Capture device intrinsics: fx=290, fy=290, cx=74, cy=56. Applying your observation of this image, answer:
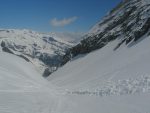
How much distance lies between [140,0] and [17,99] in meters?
88.3

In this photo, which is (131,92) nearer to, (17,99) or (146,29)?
(17,99)

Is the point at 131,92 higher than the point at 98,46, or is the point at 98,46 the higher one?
the point at 98,46

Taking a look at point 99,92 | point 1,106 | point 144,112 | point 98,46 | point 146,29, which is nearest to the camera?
point 1,106

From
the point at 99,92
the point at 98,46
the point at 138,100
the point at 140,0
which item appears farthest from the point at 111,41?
the point at 138,100

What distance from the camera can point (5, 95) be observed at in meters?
15.5

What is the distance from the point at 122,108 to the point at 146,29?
146 feet

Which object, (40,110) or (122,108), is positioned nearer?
(40,110)

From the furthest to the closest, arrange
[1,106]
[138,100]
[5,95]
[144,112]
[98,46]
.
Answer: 1. [98,46]
2. [138,100]
3. [5,95]
4. [144,112]
5. [1,106]

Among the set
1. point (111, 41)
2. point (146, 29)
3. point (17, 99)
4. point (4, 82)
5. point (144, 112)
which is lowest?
point (144, 112)

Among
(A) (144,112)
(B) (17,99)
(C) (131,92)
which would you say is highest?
(B) (17,99)

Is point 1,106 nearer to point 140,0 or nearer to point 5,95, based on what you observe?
point 5,95

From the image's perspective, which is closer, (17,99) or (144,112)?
(144,112)

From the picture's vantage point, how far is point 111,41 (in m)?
82.0

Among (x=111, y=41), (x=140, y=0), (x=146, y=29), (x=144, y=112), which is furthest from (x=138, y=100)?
(x=140, y=0)
